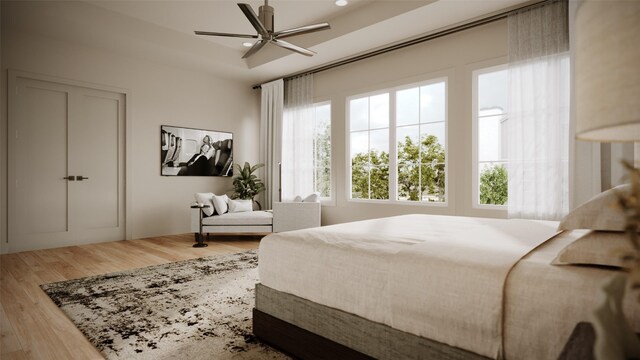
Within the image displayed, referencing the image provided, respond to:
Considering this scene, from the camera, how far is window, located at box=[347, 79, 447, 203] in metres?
4.67

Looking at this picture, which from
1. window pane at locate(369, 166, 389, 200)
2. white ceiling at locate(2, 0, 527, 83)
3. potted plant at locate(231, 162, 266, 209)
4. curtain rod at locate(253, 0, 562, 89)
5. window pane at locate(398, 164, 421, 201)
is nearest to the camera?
curtain rod at locate(253, 0, 562, 89)

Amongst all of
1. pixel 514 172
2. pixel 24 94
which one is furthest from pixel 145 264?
pixel 514 172

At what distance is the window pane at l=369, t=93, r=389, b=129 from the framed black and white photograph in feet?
9.11

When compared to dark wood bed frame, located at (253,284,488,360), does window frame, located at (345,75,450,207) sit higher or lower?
higher

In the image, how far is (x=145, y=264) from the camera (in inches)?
150

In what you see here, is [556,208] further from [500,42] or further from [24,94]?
[24,94]

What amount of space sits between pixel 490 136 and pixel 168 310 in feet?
12.5

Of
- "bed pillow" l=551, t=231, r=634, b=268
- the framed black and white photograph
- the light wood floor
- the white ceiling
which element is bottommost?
the light wood floor

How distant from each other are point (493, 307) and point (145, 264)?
12.0ft

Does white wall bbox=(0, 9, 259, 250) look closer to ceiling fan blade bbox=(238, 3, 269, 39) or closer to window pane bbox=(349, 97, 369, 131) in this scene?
window pane bbox=(349, 97, 369, 131)

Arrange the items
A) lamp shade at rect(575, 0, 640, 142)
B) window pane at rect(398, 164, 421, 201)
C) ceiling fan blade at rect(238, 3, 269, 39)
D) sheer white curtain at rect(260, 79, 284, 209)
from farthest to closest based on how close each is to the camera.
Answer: sheer white curtain at rect(260, 79, 284, 209) < window pane at rect(398, 164, 421, 201) < ceiling fan blade at rect(238, 3, 269, 39) < lamp shade at rect(575, 0, 640, 142)

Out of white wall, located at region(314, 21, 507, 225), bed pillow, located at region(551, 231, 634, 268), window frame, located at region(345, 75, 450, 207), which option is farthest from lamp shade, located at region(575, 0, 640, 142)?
window frame, located at region(345, 75, 450, 207)

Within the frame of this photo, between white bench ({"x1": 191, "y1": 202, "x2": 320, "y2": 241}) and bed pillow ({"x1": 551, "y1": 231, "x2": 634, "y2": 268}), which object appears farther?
white bench ({"x1": 191, "y1": 202, "x2": 320, "y2": 241})

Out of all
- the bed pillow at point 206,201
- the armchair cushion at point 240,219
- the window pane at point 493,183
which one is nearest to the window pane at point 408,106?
the window pane at point 493,183
